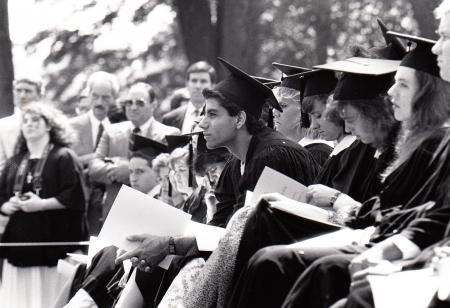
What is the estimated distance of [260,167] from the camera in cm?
684

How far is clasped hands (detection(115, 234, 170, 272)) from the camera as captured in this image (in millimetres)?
6672

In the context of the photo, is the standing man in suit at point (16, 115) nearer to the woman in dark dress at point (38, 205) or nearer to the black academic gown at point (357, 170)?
the woman in dark dress at point (38, 205)

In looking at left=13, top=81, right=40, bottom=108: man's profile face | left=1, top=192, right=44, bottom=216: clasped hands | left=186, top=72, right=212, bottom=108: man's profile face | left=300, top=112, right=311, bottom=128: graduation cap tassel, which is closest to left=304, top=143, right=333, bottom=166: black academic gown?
left=300, top=112, right=311, bottom=128: graduation cap tassel

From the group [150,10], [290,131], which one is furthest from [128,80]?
[290,131]

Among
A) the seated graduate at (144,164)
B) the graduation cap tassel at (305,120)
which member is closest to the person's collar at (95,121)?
the seated graduate at (144,164)

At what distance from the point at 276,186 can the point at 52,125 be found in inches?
175

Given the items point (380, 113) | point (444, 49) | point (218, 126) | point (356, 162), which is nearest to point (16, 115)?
point (218, 126)

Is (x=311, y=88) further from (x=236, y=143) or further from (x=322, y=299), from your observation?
(x=322, y=299)

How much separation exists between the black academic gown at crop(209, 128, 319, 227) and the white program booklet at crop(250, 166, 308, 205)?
523 millimetres

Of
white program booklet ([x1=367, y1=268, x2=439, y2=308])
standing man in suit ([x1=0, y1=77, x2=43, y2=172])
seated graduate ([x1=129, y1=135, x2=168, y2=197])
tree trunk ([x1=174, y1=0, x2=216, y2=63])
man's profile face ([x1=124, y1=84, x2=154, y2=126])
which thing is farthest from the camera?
tree trunk ([x1=174, y1=0, x2=216, y2=63])

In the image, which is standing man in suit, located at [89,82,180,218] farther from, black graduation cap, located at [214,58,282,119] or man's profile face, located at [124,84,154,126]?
black graduation cap, located at [214,58,282,119]

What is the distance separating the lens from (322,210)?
604 centimetres

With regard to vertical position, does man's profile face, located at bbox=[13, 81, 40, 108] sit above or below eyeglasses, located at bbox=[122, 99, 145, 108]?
above

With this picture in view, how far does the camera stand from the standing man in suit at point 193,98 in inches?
423
